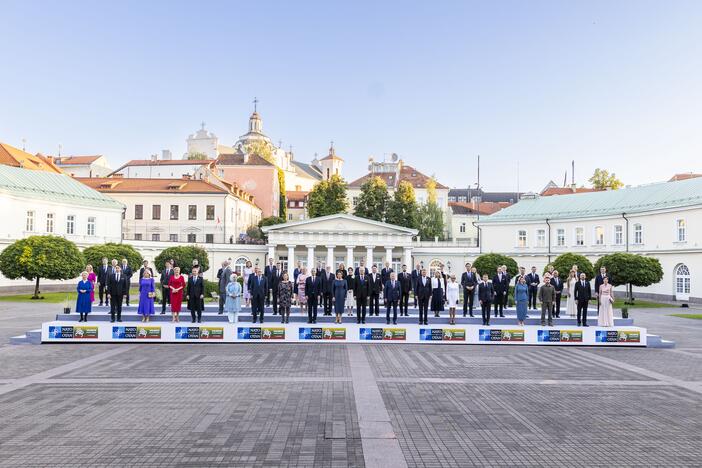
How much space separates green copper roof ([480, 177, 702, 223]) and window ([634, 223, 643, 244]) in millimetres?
1393

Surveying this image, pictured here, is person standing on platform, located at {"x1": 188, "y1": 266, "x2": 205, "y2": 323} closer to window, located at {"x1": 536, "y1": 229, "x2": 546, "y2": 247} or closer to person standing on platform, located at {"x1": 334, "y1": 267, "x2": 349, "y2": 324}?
person standing on platform, located at {"x1": 334, "y1": 267, "x2": 349, "y2": 324}

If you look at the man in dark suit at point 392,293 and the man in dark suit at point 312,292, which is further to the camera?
the man in dark suit at point 392,293

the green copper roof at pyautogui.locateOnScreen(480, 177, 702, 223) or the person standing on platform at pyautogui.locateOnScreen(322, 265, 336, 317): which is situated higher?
the green copper roof at pyautogui.locateOnScreen(480, 177, 702, 223)

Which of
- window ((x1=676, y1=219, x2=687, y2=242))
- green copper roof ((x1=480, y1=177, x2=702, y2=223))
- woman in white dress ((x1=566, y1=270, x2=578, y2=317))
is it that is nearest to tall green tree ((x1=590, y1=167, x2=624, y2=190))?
green copper roof ((x1=480, y1=177, x2=702, y2=223))

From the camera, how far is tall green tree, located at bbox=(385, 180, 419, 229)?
7706cm

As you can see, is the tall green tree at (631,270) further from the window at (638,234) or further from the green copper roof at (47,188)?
the green copper roof at (47,188)

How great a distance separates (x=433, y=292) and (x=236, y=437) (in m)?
14.7

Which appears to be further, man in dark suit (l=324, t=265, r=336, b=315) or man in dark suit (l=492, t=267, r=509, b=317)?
man in dark suit (l=492, t=267, r=509, b=317)

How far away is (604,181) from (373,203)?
3117 cm

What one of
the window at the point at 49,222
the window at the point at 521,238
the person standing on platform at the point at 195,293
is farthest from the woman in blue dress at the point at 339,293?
the window at the point at 521,238

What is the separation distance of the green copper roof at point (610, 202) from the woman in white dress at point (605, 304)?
27.5 meters

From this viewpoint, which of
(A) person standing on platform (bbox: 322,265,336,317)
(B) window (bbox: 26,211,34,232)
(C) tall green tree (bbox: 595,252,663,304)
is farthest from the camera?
(B) window (bbox: 26,211,34,232)

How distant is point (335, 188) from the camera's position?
79.6 meters

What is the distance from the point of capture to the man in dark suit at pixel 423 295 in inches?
826
